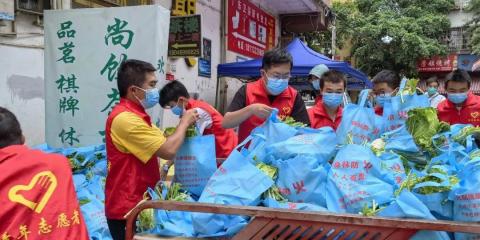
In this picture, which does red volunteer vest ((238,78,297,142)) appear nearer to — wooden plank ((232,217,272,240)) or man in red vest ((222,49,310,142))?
man in red vest ((222,49,310,142))

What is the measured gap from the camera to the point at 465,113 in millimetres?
3875

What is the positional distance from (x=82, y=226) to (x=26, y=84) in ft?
13.6

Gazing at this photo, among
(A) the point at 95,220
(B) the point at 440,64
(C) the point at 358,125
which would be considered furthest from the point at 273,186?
(B) the point at 440,64

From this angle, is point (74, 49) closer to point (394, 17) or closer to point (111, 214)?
point (111, 214)

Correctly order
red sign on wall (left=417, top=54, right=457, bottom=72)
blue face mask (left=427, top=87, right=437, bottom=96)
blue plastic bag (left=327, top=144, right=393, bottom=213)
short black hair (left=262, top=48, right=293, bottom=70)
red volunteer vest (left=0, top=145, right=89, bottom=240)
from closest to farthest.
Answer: red volunteer vest (left=0, top=145, right=89, bottom=240), blue plastic bag (left=327, top=144, right=393, bottom=213), short black hair (left=262, top=48, right=293, bottom=70), blue face mask (left=427, top=87, right=437, bottom=96), red sign on wall (left=417, top=54, right=457, bottom=72)

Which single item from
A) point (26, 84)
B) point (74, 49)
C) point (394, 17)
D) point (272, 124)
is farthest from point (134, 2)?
point (394, 17)

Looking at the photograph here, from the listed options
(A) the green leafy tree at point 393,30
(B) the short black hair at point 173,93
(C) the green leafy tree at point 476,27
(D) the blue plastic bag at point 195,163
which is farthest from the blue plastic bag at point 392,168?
(C) the green leafy tree at point 476,27

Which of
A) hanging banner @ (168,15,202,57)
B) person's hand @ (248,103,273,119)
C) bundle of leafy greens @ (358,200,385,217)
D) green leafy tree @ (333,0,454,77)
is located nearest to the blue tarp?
hanging banner @ (168,15,202,57)

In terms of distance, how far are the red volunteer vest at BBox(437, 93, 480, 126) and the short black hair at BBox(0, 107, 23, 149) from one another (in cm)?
331

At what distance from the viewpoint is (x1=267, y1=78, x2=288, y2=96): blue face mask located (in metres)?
3.11

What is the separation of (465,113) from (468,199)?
2.35 m

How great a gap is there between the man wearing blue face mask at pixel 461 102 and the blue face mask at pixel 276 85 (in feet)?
5.28

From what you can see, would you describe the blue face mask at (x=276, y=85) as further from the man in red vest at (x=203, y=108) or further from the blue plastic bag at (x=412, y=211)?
the blue plastic bag at (x=412, y=211)

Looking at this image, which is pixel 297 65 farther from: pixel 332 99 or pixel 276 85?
Answer: pixel 276 85
